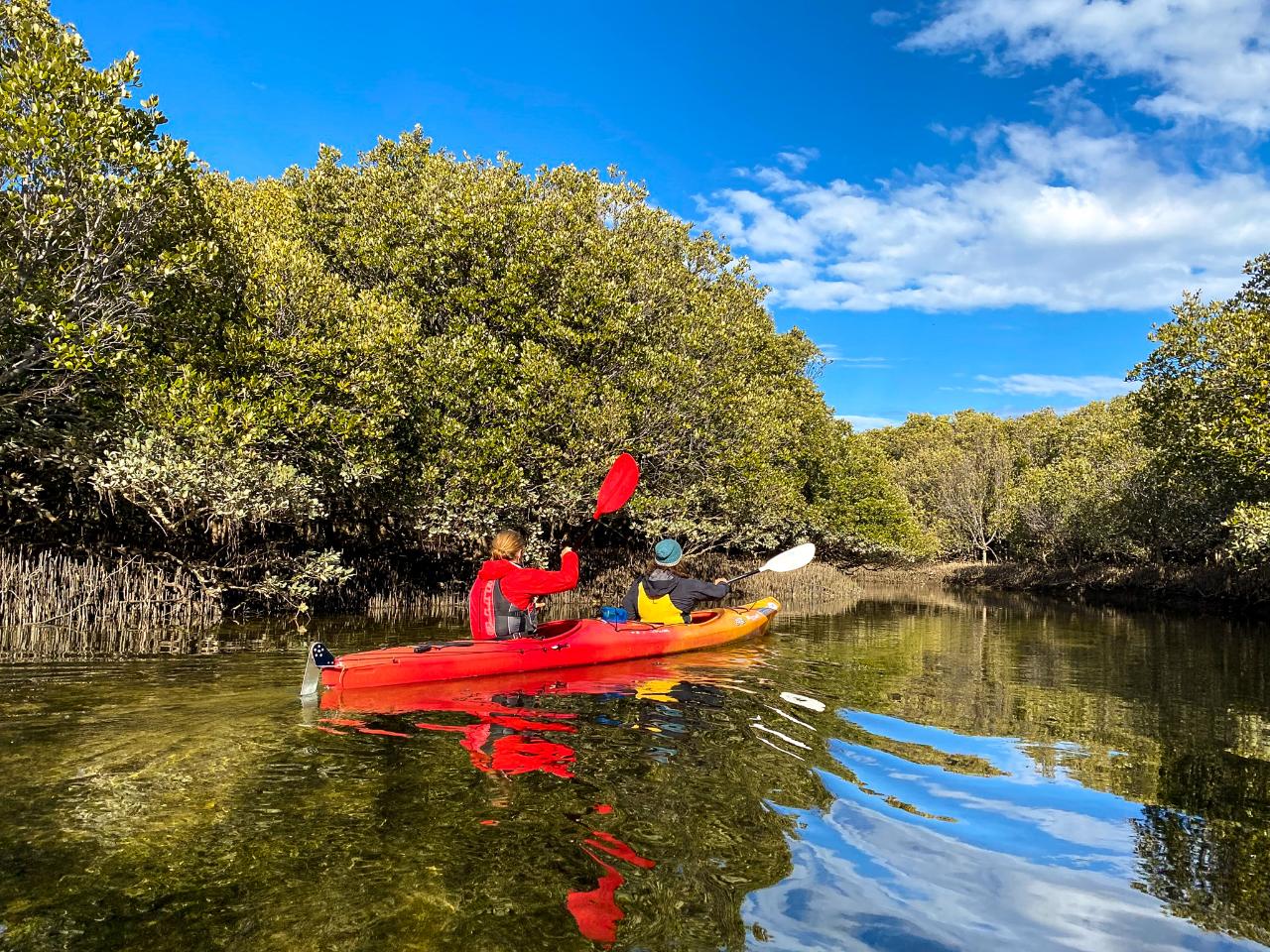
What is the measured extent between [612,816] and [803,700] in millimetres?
3892

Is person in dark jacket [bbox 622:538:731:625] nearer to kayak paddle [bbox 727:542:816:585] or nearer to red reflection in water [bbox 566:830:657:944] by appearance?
kayak paddle [bbox 727:542:816:585]

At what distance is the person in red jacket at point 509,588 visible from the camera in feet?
26.1

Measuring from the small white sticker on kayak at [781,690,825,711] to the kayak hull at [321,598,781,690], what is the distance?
2309mm

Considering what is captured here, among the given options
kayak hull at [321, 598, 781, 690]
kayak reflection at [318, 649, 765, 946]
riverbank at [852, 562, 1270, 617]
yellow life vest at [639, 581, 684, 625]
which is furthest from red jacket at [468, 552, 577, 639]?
riverbank at [852, 562, 1270, 617]

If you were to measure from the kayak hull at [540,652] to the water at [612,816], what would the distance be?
9.8 inches

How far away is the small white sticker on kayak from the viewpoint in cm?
733

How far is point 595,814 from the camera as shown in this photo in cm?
420

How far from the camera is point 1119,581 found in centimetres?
2772

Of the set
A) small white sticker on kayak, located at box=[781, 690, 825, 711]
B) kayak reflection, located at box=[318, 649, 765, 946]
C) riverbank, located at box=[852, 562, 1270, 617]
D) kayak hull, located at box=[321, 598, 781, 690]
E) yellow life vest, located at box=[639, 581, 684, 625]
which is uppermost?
yellow life vest, located at box=[639, 581, 684, 625]

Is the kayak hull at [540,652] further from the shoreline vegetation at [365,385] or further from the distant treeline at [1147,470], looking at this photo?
Result: the distant treeline at [1147,470]

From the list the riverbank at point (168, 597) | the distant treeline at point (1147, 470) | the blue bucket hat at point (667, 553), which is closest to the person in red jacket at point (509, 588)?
the blue bucket hat at point (667, 553)

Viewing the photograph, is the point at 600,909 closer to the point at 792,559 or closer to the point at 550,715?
A: the point at 550,715

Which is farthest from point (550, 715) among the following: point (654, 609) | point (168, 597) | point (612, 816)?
point (168, 597)

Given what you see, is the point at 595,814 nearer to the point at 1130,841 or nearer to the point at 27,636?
the point at 1130,841
